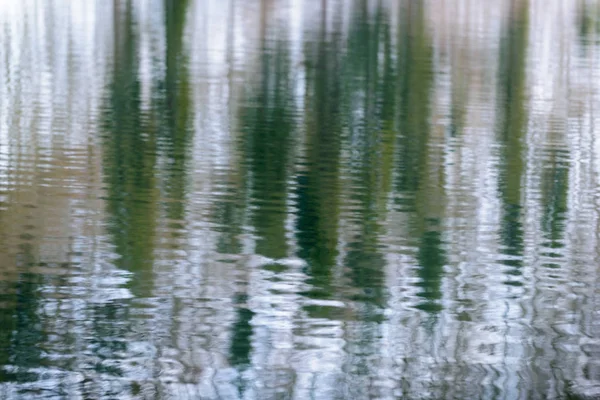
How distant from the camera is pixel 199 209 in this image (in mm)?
7672

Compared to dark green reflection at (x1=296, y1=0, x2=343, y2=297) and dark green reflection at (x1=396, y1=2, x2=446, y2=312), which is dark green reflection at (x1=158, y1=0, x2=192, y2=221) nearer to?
dark green reflection at (x1=296, y1=0, x2=343, y2=297)

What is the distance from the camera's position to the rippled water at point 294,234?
512cm

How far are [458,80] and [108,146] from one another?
258 inches

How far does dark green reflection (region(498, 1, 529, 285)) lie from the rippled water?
4 centimetres

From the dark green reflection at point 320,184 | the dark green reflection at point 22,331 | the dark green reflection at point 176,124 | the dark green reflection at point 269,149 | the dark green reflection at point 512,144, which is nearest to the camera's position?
the dark green reflection at point 22,331

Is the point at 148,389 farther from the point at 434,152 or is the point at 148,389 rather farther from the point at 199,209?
the point at 434,152

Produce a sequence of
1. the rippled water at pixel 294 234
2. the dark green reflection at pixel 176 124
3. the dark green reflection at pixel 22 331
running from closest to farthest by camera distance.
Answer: the dark green reflection at pixel 22 331, the rippled water at pixel 294 234, the dark green reflection at pixel 176 124

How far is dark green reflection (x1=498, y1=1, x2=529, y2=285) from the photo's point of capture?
7.09 meters

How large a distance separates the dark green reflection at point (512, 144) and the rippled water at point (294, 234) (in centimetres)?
4

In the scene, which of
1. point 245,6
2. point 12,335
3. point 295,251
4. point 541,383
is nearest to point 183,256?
point 295,251

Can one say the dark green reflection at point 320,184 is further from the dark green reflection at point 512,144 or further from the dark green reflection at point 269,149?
the dark green reflection at point 512,144

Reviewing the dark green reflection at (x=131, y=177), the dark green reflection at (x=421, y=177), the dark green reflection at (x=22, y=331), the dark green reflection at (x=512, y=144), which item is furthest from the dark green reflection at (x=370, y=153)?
the dark green reflection at (x=22, y=331)

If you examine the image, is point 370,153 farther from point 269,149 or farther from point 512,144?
point 512,144

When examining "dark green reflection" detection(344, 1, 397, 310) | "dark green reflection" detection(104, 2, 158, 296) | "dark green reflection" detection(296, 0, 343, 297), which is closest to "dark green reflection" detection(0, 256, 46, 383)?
"dark green reflection" detection(104, 2, 158, 296)
